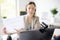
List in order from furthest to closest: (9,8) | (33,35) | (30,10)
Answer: (9,8)
(30,10)
(33,35)

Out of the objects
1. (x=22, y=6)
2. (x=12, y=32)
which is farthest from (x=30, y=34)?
(x=22, y=6)

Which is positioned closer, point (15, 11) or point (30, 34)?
point (30, 34)

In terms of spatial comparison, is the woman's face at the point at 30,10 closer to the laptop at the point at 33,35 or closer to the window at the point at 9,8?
the laptop at the point at 33,35

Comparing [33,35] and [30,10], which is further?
[30,10]

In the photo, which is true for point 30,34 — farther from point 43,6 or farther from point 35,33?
point 43,6

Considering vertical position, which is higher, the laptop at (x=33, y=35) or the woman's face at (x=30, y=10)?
the woman's face at (x=30, y=10)

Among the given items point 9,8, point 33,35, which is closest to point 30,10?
point 33,35

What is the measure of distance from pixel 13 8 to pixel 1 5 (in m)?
0.38

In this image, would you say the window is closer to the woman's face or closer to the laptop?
the woman's face

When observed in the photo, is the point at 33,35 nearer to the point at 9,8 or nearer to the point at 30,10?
the point at 30,10

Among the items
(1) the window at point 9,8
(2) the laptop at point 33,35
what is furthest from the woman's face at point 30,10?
(1) the window at point 9,8

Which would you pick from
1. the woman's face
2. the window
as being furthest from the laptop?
the window

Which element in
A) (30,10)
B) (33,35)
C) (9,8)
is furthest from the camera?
(9,8)

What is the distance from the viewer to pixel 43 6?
12.8 ft
